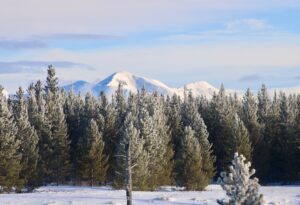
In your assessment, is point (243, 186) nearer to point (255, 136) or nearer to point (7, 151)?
point (7, 151)

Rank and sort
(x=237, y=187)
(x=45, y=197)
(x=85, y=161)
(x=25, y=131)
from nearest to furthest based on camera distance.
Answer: (x=237, y=187), (x=45, y=197), (x=25, y=131), (x=85, y=161)

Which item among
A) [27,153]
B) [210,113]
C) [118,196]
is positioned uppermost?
[210,113]

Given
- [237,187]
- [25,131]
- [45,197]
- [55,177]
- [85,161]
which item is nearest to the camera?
[237,187]

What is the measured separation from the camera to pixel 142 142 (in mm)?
63219

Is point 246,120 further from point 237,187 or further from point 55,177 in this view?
point 237,187

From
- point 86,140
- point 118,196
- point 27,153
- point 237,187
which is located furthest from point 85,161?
point 237,187

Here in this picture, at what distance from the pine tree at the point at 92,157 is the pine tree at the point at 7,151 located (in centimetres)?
1159

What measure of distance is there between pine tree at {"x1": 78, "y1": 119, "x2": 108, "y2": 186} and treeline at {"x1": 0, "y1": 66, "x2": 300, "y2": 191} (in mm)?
131

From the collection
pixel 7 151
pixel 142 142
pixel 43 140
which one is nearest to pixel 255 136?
pixel 142 142

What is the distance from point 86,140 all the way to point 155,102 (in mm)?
10634

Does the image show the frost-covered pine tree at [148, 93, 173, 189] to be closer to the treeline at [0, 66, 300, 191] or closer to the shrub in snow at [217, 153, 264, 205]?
the treeline at [0, 66, 300, 191]

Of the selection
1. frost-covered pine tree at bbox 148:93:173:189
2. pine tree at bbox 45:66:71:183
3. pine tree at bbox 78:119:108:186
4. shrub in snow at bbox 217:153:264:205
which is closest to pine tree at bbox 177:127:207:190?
frost-covered pine tree at bbox 148:93:173:189

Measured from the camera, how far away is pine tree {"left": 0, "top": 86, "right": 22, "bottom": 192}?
64688 mm

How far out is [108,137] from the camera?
8294 centimetres
